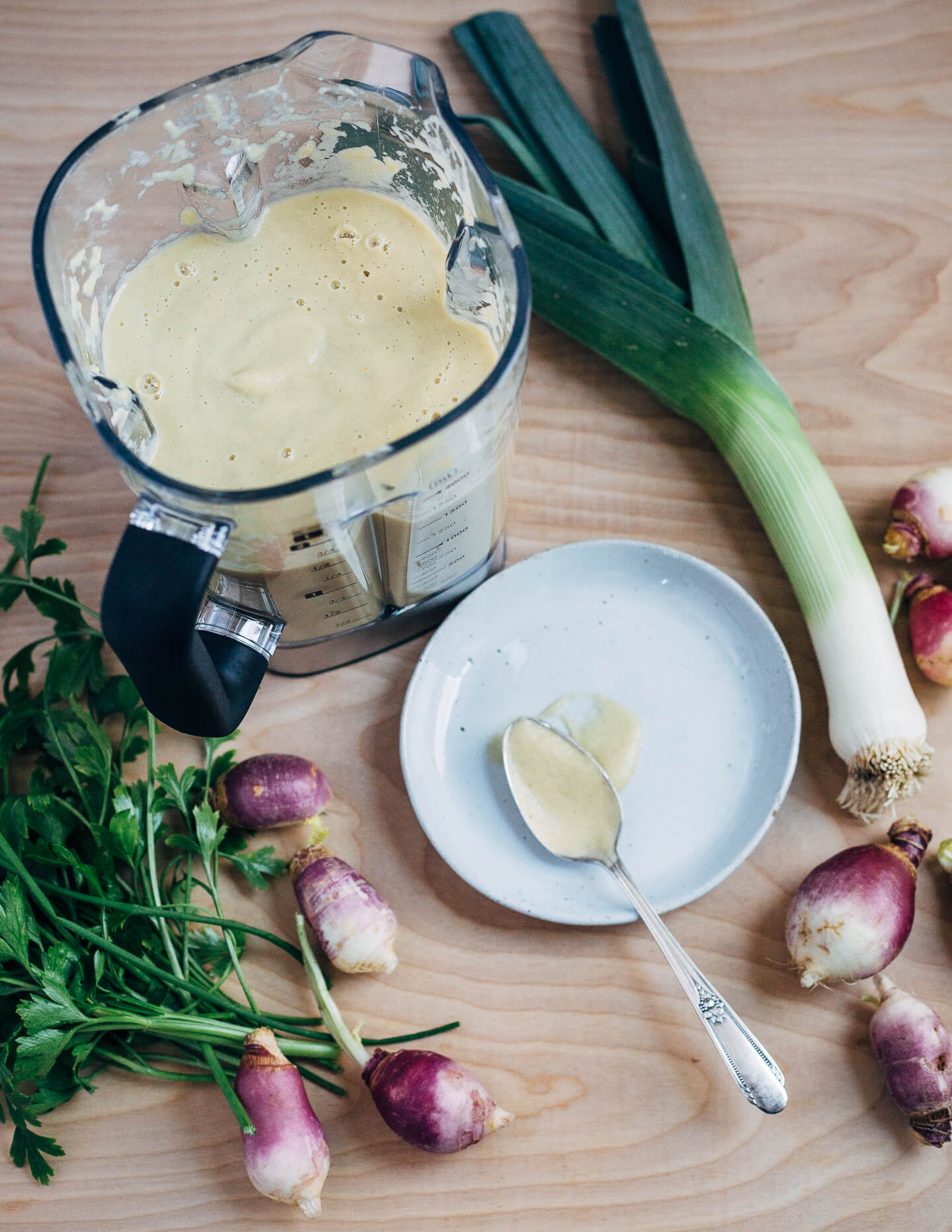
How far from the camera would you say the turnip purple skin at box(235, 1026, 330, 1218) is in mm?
741

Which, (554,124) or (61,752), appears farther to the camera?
(554,124)

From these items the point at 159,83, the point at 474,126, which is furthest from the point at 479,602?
the point at 159,83

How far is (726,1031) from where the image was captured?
0.77m

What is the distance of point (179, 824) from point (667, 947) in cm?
43

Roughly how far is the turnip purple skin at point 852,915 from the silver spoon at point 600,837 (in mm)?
77

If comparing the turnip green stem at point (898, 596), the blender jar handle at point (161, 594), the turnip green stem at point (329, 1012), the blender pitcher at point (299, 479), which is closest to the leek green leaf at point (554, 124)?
the blender pitcher at point (299, 479)

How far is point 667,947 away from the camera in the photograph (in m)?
0.79

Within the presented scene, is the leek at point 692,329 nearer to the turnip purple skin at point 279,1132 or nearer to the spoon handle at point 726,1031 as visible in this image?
the spoon handle at point 726,1031

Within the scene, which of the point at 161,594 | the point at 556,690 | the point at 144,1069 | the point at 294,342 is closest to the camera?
the point at 161,594

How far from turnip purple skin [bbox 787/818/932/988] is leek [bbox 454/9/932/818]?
58 millimetres

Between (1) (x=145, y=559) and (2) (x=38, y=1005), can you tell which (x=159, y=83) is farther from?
(2) (x=38, y=1005)

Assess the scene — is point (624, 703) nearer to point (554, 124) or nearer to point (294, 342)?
point (294, 342)

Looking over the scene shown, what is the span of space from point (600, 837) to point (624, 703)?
125 millimetres

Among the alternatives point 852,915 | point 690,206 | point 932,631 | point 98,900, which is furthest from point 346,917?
point 690,206
